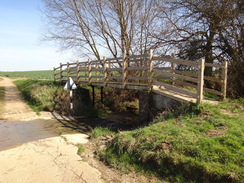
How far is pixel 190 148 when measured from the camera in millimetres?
4332

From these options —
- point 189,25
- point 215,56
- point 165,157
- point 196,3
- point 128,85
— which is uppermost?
point 196,3

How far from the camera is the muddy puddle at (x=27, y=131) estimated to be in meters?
7.31

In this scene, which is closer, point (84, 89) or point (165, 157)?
point (165, 157)

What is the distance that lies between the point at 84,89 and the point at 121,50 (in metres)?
3.73

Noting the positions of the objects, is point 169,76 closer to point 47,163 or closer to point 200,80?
point 200,80

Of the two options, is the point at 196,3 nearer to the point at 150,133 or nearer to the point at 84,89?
the point at 150,133

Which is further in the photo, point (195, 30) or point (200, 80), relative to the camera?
point (195, 30)

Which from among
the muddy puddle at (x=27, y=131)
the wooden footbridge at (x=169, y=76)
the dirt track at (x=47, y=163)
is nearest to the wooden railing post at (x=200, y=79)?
the wooden footbridge at (x=169, y=76)

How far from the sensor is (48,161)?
5.41 metres

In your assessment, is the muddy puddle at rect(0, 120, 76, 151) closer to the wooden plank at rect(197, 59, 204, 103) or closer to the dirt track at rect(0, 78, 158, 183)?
the dirt track at rect(0, 78, 158, 183)

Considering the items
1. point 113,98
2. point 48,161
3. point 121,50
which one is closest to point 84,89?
point 113,98

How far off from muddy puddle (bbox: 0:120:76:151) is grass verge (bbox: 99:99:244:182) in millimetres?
3367

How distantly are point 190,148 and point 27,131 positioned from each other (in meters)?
6.78

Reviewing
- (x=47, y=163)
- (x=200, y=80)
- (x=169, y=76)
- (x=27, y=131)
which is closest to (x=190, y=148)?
(x=200, y=80)
